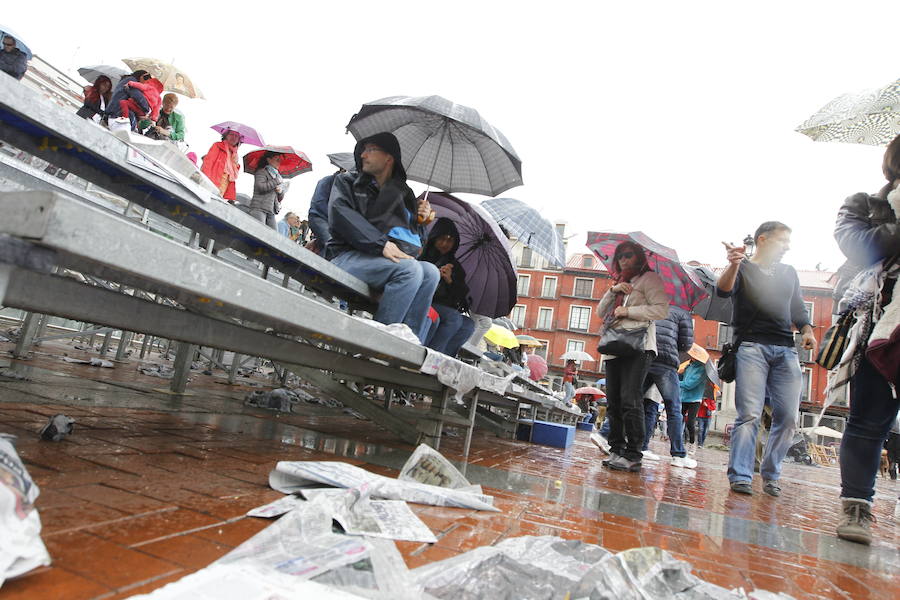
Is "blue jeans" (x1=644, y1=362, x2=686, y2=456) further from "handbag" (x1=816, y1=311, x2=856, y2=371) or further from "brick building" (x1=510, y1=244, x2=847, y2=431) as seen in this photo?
"brick building" (x1=510, y1=244, x2=847, y2=431)

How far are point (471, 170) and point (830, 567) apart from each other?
380cm

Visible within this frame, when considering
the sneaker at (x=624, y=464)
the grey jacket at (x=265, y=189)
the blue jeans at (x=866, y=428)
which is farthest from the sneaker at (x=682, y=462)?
the grey jacket at (x=265, y=189)

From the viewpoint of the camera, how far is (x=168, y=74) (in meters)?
7.17

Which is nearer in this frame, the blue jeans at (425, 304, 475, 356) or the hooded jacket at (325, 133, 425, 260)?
the hooded jacket at (325, 133, 425, 260)

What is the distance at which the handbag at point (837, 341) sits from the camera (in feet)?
9.19

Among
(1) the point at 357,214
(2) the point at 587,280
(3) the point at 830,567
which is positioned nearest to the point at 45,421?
(1) the point at 357,214

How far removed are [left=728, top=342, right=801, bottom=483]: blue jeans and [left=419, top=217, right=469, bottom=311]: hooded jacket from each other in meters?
2.21

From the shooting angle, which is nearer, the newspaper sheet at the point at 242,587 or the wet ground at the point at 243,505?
the newspaper sheet at the point at 242,587

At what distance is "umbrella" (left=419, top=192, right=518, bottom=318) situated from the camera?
195 inches

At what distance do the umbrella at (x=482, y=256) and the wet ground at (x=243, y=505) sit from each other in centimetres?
183

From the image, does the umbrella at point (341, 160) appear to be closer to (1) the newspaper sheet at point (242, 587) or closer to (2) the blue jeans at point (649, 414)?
(2) the blue jeans at point (649, 414)

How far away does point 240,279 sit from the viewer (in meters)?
1.11

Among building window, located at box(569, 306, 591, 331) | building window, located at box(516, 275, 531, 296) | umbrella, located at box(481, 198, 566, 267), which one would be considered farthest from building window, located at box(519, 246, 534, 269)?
umbrella, located at box(481, 198, 566, 267)

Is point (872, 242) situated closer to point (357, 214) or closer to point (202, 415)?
point (357, 214)
